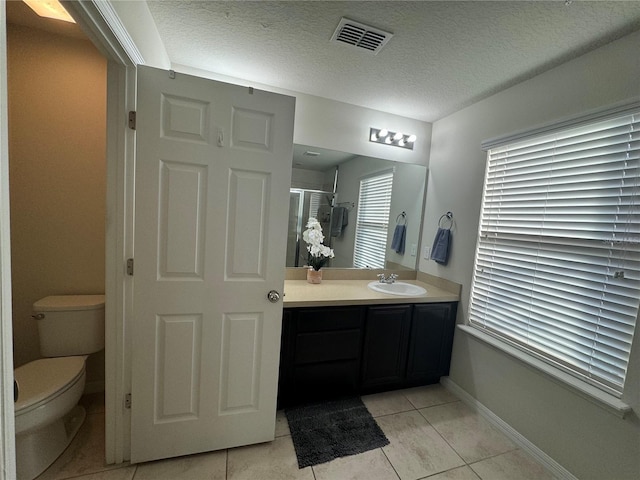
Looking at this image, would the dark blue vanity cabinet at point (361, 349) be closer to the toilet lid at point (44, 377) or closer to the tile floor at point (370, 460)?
the tile floor at point (370, 460)

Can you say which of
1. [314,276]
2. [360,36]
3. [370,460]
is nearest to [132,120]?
[360,36]

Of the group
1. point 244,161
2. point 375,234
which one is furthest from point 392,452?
point 244,161

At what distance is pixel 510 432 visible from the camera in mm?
1813

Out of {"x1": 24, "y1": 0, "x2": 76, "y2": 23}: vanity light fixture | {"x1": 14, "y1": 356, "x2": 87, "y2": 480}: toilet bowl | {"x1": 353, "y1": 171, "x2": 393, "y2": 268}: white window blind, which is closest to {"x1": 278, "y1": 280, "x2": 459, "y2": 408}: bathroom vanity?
{"x1": 353, "y1": 171, "x2": 393, "y2": 268}: white window blind

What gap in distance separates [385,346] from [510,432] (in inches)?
37.8

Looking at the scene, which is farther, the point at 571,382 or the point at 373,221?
the point at 373,221

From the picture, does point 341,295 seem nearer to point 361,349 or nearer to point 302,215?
point 361,349

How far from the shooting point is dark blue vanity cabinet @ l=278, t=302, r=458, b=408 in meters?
1.88

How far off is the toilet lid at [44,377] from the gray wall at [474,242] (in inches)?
106

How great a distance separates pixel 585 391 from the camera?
1.41m

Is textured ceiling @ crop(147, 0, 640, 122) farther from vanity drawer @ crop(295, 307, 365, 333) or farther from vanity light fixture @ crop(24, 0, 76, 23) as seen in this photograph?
vanity drawer @ crop(295, 307, 365, 333)

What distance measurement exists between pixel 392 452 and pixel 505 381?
0.94m

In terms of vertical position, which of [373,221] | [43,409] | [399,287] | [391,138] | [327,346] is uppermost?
[391,138]

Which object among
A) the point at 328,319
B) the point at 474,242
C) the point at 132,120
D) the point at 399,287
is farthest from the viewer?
the point at 399,287
